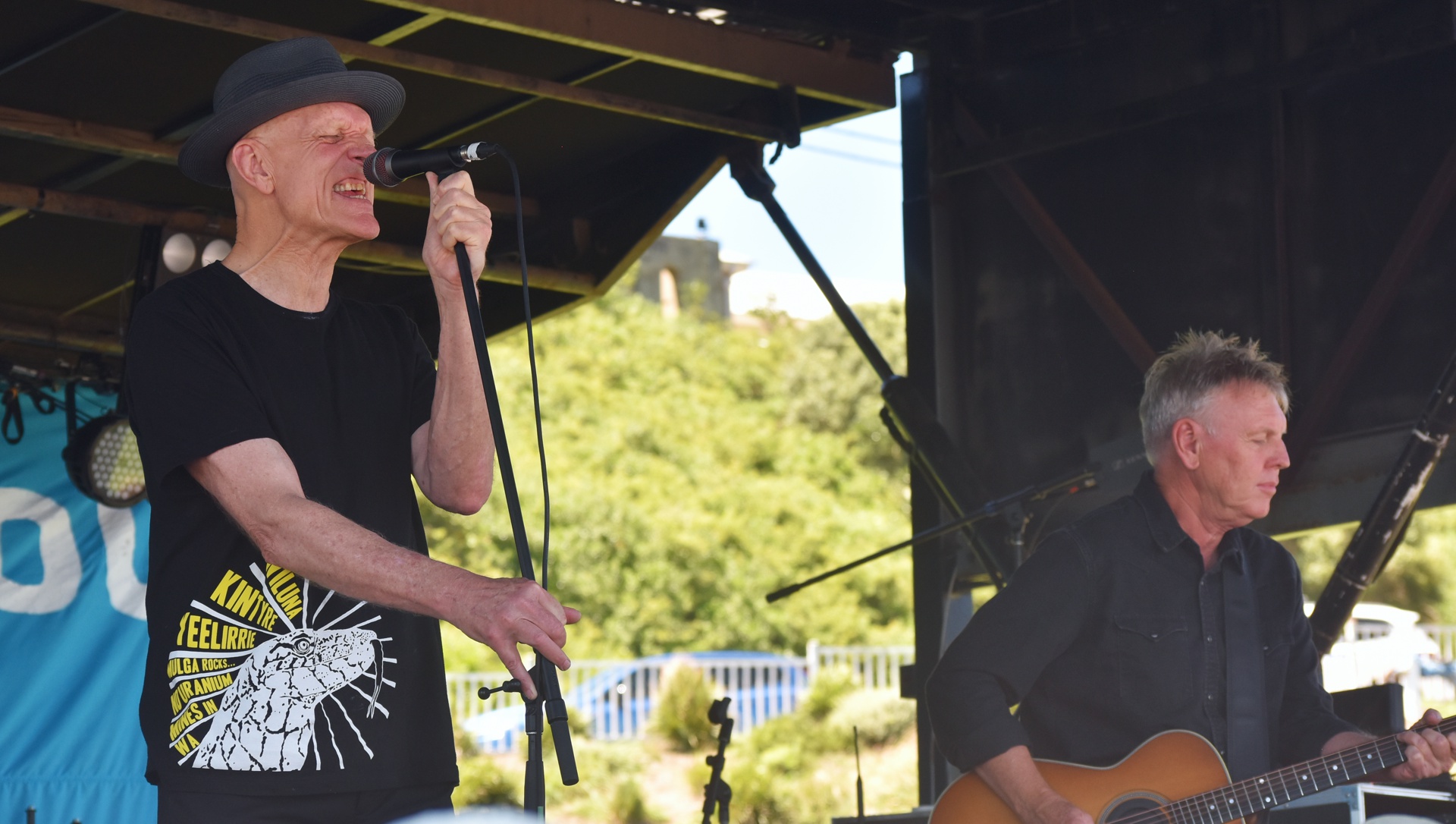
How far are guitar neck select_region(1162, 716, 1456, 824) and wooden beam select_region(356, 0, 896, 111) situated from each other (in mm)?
2633

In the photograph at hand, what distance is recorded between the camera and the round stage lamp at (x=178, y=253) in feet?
17.6

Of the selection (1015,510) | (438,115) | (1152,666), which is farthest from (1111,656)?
(438,115)

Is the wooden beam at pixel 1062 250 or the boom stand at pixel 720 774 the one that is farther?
the boom stand at pixel 720 774

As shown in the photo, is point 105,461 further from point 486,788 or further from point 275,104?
point 486,788

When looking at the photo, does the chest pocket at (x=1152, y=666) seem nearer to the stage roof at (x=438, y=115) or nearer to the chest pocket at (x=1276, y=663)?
the chest pocket at (x=1276, y=663)

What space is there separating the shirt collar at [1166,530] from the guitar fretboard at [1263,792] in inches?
19.8

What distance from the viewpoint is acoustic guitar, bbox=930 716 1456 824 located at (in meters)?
3.40

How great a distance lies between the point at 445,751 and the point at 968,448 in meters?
3.16

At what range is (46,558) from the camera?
632cm

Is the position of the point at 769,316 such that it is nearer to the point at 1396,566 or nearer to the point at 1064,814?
the point at 1396,566

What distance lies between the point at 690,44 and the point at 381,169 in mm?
2738

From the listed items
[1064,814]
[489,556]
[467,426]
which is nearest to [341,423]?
[467,426]

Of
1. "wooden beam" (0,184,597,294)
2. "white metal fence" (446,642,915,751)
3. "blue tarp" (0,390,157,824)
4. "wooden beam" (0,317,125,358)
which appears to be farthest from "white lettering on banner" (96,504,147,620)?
"white metal fence" (446,642,915,751)

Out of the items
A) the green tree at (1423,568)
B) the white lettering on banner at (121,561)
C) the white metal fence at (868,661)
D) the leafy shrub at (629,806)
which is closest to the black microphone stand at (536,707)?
the white lettering on banner at (121,561)
